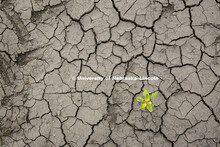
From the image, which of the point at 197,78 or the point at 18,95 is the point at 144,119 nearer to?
the point at 197,78

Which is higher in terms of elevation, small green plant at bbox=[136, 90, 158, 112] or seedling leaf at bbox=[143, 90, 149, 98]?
seedling leaf at bbox=[143, 90, 149, 98]

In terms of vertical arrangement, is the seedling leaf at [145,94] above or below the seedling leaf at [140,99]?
above

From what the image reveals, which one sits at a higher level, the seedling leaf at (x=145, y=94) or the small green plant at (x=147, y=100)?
the seedling leaf at (x=145, y=94)

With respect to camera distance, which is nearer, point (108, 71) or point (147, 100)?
point (147, 100)

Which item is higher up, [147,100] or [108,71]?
[108,71]

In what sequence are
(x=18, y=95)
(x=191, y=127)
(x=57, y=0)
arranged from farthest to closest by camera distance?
(x=57, y=0), (x=18, y=95), (x=191, y=127)

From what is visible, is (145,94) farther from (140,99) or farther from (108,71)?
(108,71)

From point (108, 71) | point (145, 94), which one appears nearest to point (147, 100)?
point (145, 94)

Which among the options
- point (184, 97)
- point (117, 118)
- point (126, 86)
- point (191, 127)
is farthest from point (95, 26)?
point (191, 127)
